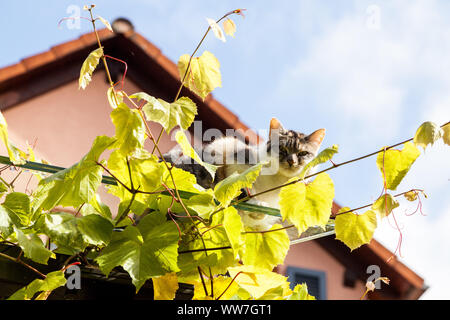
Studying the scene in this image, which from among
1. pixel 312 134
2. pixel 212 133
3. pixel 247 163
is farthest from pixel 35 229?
pixel 212 133

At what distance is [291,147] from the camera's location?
2412 mm

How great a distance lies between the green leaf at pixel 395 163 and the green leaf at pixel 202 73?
1.10ft

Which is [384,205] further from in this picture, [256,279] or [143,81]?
[143,81]

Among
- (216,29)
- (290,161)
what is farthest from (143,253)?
(290,161)

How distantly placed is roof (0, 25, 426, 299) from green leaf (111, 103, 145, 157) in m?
2.73

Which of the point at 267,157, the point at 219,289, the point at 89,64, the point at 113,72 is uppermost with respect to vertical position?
the point at 113,72

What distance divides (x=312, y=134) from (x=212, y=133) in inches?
62.6

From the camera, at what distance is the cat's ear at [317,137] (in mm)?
2473

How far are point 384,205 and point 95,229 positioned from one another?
47 centimetres

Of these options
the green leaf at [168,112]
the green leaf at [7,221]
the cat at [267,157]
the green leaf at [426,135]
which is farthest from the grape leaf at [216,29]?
the cat at [267,157]

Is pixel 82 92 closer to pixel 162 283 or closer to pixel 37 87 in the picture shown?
pixel 37 87

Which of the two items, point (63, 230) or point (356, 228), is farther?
point (356, 228)

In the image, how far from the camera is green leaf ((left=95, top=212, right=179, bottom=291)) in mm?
670

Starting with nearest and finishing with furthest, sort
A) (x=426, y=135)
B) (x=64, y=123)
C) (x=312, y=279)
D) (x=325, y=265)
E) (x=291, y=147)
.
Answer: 1. (x=426, y=135)
2. (x=291, y=147)
3. (x=64, y=123)
4. (x=312, y=279)
5. (x=325, y=265)
